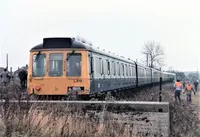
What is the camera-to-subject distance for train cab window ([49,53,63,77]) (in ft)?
48.1

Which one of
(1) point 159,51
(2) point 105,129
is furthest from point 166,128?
(1) point 159,51

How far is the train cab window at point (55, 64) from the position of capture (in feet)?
48.1

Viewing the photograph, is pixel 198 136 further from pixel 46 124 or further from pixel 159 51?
pixel 159 51

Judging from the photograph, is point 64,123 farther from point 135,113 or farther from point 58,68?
point 58,68

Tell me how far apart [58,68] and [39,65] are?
0.75m

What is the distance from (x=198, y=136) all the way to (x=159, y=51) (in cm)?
8065

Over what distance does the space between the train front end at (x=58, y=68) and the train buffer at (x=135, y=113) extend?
4949 mm

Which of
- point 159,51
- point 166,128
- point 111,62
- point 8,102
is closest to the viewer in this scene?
point 8,102

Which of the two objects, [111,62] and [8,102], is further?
[111,62]

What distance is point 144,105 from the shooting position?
9016 millimetres

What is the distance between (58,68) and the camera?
48.3 ft

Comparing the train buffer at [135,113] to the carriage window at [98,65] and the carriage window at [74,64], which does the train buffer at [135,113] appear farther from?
the carriage window at [98,65]

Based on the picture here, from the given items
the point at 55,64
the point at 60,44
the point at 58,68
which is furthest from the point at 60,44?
the point at 58,68

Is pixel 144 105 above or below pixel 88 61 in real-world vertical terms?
below
